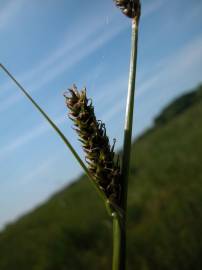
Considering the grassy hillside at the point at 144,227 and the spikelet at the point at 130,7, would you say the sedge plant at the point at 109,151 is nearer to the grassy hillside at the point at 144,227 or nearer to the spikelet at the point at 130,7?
the spikelet at the point at 130,7

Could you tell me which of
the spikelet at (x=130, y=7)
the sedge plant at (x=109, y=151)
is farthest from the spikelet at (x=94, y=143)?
the spikelet at (x=130, y=7)

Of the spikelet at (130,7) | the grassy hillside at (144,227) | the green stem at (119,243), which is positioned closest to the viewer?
the green stem at (119,243)

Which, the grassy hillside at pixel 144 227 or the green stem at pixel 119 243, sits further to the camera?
the grassy hillside at pixel 144 227

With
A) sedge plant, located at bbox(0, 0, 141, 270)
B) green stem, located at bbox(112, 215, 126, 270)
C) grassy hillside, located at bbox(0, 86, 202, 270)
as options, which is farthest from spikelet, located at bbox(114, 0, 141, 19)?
grassy hillside, located at bbox(0, 86, 202, 270)

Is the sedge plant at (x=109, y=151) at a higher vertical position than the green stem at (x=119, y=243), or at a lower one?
higher

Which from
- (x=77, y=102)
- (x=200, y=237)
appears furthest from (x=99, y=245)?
(x=77, y=102)

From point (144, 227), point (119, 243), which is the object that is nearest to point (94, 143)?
point (119, 243)

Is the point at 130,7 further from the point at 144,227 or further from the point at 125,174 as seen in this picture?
the point at 144,227
